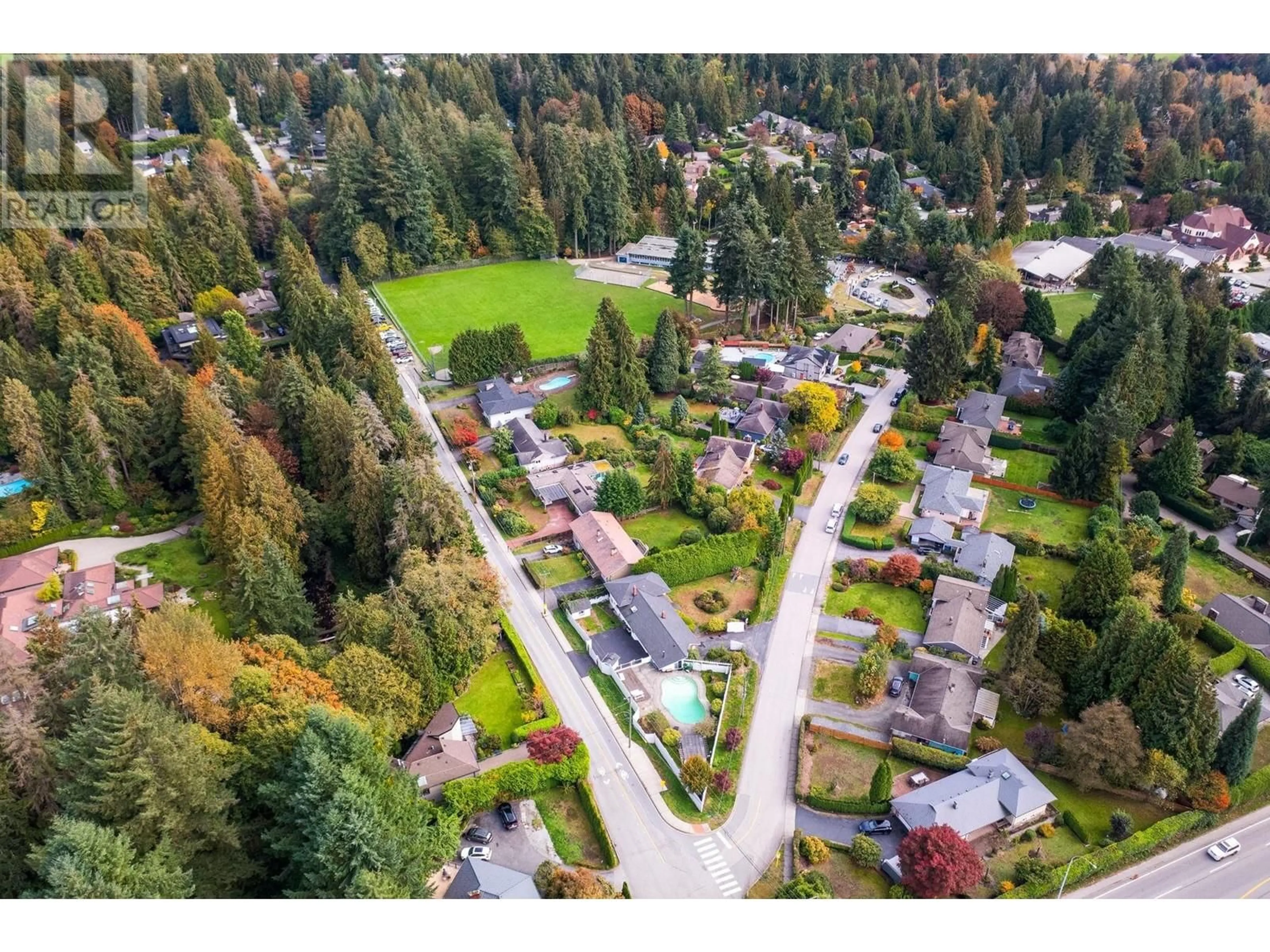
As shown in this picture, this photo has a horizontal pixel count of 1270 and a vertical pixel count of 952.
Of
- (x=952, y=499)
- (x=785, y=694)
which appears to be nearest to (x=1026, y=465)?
(x=952, y=499)

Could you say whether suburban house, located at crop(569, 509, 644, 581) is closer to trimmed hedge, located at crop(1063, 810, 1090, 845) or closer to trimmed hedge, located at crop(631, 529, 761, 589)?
trimmed hedge, located at crop(631, 529, 761, 589)

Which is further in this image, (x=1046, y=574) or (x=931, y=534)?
(x=931, y=534)

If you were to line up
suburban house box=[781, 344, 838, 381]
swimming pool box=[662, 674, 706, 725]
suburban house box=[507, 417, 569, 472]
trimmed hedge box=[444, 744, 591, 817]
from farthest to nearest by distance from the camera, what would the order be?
1. suburban house box=[781, 344, 838, 381]
2. suburban house box=[507, 417, 569, 472]
3. swimming pool box=[662, 674, 706, 725]
4. trimmed hedge box=[444, 744, 591, 817]

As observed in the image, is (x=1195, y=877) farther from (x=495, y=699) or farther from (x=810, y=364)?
(x=810, y=364)

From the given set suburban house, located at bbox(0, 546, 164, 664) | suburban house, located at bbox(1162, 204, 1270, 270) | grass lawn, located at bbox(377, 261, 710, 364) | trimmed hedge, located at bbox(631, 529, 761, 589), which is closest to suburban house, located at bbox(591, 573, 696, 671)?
trimmed hedge, located at bbox(631, 529, 761, 589)

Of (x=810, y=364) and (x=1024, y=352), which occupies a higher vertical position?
(x=1024, y=352)

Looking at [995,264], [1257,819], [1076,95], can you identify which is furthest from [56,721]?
[1076,95]
